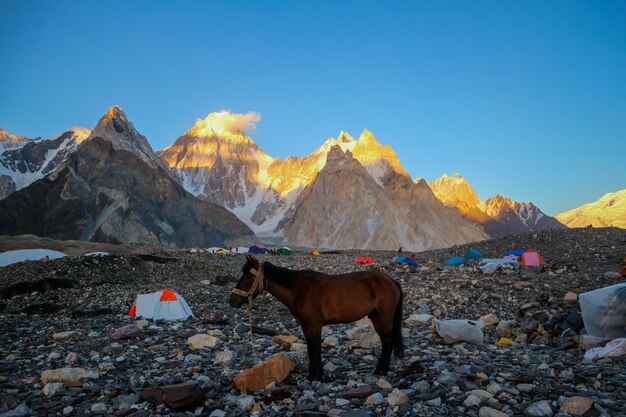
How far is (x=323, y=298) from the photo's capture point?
724cm

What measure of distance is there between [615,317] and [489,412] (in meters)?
5.65

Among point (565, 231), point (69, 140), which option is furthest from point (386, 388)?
point (69, 140)

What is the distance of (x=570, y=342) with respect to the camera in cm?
888

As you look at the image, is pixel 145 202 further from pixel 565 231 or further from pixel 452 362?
pixel 452 362

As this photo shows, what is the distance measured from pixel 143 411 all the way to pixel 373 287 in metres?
4.02

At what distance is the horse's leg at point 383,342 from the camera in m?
7.27

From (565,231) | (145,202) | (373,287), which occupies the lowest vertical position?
(373,287)

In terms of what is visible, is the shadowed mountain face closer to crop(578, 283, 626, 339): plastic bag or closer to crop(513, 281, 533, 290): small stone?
crop(513, 281, 533, 290): small stone

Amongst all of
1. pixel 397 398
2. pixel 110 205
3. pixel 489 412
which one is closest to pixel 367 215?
pixel 110 205

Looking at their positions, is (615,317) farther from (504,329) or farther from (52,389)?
(52,389)

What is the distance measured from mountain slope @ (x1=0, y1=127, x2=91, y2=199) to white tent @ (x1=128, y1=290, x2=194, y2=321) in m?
141

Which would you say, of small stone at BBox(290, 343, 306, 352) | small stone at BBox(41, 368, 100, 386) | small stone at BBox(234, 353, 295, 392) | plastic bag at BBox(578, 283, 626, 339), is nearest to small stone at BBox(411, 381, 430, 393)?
small stone at BBox(234, 353, 295, 392)

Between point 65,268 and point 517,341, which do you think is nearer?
point 517,341

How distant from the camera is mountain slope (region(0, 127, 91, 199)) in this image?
143275 mm
